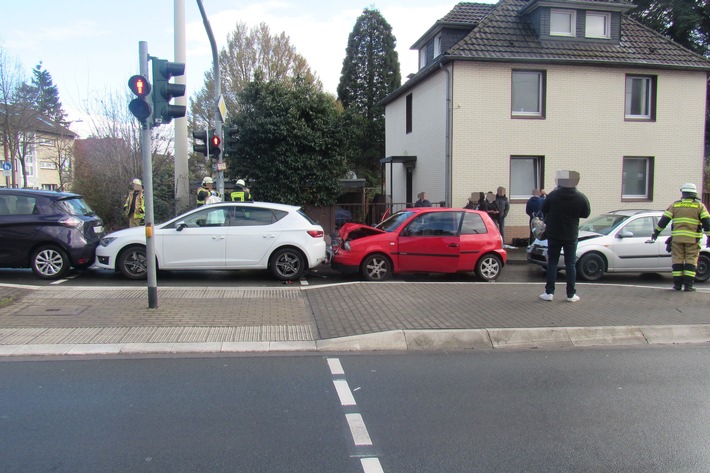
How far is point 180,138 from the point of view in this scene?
14.7 m

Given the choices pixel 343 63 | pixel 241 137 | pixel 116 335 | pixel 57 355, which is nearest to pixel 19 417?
pixel 57 355

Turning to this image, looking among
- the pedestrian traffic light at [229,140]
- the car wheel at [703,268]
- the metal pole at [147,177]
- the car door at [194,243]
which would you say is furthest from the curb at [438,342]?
the pedestrian traffic light at [229,140]

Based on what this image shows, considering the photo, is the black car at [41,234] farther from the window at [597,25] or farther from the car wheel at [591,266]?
the window at [597,25]

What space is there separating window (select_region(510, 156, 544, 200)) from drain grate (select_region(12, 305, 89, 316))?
538 inches

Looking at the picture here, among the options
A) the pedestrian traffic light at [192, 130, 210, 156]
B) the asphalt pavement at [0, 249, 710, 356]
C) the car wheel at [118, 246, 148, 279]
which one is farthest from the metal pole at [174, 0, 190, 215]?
the asphalt pavement at [0, 249, 710, 356]

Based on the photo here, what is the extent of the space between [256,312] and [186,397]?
9.16ft

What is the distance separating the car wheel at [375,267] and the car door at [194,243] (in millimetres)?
2714

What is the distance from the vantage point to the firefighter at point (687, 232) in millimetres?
8938

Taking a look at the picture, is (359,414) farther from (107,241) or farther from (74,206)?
(74,206)

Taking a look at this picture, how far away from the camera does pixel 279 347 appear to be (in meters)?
5.99

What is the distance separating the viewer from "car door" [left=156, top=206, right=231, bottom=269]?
377 inches

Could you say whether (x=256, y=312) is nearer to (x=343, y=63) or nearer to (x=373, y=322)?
(x=373, y=322)

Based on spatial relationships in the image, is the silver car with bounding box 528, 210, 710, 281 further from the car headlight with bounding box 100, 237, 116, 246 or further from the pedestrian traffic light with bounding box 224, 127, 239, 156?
the car headlight with bounding box 100, 237, 116, 246

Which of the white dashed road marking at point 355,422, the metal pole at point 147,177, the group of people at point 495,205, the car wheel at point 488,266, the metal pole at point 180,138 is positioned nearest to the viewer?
the white dashed road marking at point 355,422
